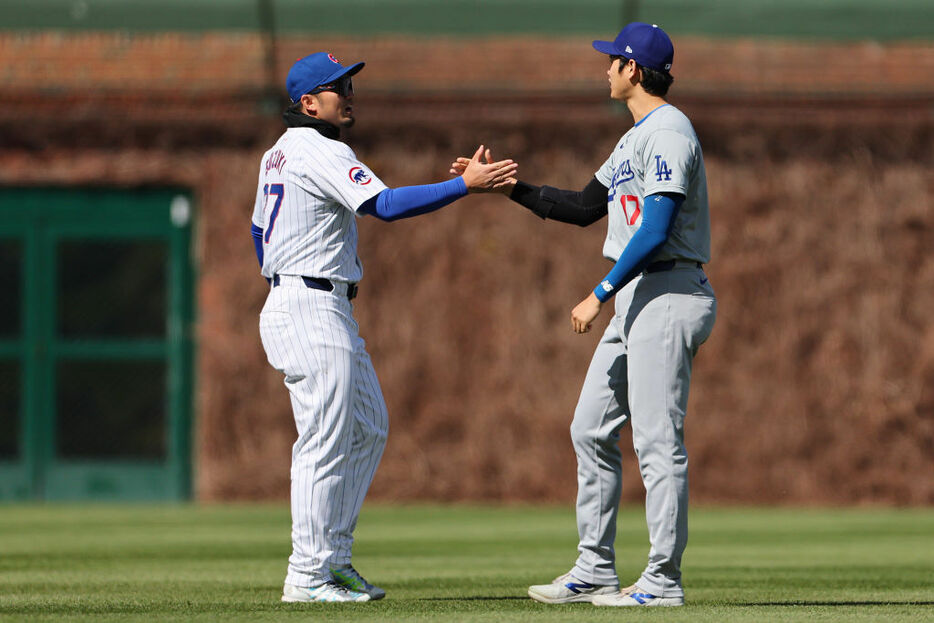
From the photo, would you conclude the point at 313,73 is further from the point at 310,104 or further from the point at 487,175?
the point at 487,175

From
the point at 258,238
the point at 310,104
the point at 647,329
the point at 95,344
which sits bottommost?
the point at 647,329

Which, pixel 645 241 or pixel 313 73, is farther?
pixel 313 73

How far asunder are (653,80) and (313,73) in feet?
4.55

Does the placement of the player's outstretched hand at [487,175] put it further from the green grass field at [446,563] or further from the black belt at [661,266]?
the green grass field at [446,563]

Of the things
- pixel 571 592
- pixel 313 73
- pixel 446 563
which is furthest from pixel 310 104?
pixel 446 563

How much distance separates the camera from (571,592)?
251 inches

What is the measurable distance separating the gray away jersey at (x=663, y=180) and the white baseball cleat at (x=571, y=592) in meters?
1.31

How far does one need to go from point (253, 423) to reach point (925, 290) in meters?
5.63

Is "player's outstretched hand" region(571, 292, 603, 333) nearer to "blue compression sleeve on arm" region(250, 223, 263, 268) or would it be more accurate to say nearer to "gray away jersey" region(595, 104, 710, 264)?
"gray away jersey" region(595, 104, 710, 264)

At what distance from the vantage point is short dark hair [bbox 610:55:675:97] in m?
6.36

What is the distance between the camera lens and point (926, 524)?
11.3 metres

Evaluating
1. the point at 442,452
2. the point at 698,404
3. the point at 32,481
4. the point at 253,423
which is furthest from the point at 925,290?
the point at 32,481

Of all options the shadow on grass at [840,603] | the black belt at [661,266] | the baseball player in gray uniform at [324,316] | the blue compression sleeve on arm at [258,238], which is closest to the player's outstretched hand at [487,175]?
the baseball player in gray uniform at [324,316]

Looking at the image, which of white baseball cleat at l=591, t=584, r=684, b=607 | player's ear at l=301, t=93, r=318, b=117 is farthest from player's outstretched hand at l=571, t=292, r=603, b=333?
player's ear at l=301, t=93, r=318, b=117
